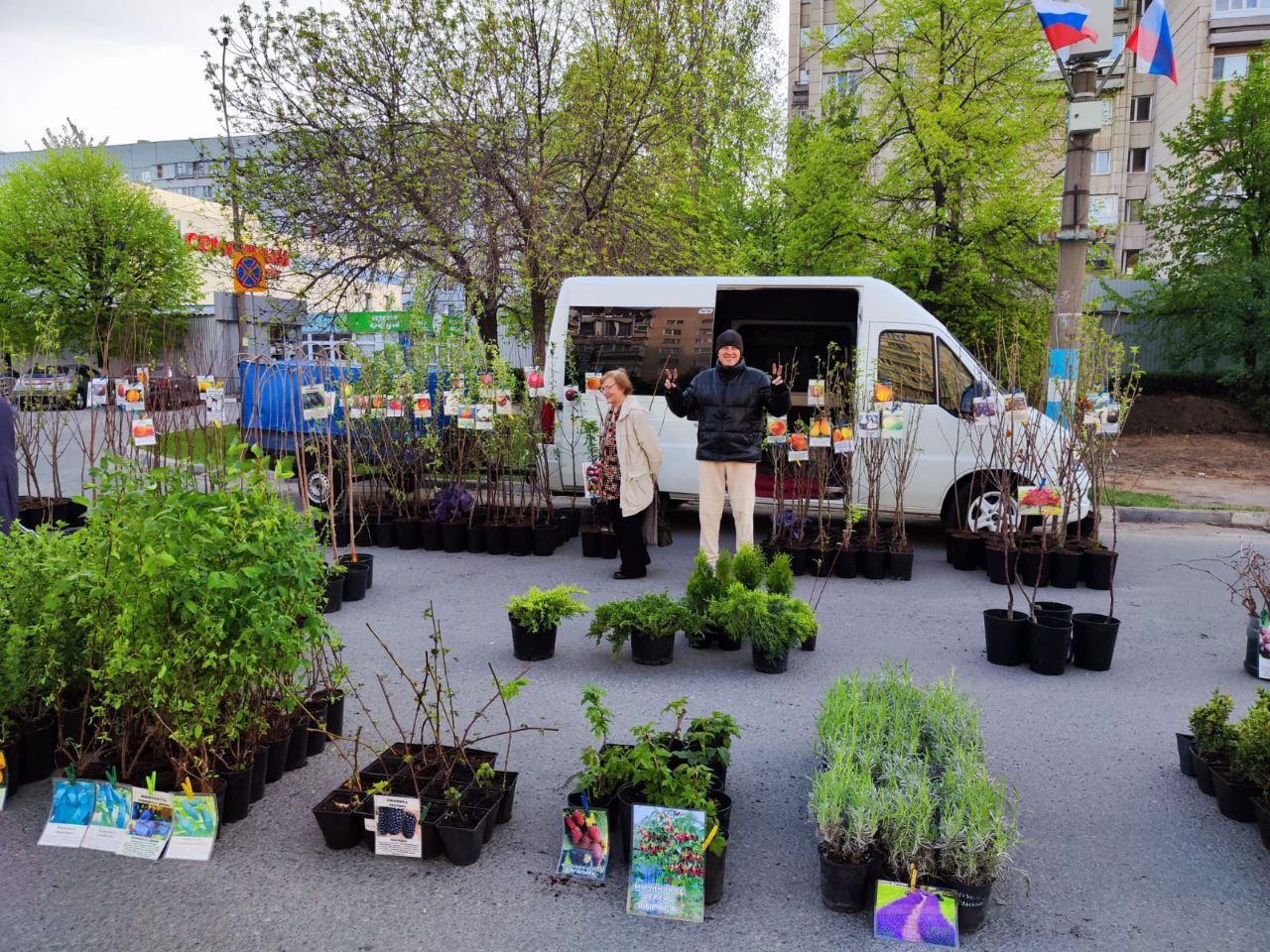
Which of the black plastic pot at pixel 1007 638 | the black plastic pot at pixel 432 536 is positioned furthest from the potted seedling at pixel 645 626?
the black plastic pot at pixel 432 536

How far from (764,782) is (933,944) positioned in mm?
1175

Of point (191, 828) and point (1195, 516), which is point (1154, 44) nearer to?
point (1195, 516)

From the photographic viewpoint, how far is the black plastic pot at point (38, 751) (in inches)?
149

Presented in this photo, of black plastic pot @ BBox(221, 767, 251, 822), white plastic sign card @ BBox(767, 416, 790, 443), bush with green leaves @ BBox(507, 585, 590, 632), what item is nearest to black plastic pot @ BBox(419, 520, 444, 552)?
white plastic sign card @ BBox(767, 416, 790, 443)

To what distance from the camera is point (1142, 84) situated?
4012cm

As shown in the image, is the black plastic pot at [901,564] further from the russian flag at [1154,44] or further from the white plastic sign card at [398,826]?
the white plastic sign card at [398,826]

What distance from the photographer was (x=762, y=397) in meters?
7.02

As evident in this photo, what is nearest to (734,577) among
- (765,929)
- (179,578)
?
(765,929)

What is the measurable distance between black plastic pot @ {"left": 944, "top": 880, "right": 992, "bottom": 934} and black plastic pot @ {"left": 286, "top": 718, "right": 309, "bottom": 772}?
8.88ft

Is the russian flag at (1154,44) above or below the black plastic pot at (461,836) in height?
above

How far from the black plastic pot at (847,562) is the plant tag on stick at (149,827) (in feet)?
19.0

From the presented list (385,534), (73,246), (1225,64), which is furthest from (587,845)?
(1225,64)

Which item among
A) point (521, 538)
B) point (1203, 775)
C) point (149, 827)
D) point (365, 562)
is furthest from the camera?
point (521, 538)

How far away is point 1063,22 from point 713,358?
14.6 ft
